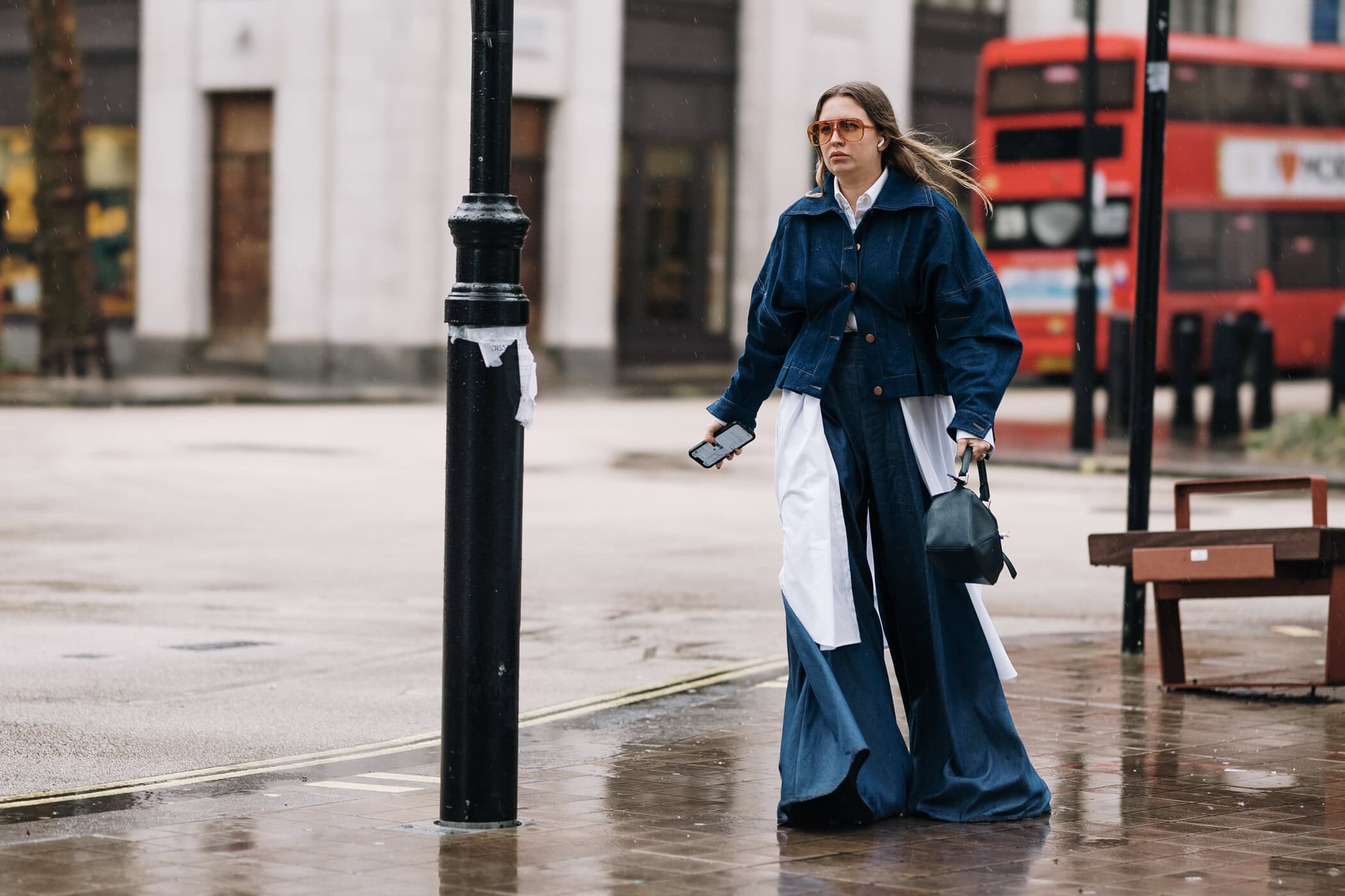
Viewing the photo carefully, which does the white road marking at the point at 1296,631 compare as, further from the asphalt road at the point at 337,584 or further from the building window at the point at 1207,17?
the building window at the point at 1207,17

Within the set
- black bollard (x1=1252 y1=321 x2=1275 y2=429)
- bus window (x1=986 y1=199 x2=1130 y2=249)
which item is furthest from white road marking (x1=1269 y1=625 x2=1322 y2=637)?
bus window (x1=986 y1=199 x2=1130 y2=249)

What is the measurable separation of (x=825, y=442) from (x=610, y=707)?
2.17 meters

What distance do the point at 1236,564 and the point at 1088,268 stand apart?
564 inches

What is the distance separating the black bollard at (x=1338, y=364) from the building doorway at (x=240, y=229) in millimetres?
16268

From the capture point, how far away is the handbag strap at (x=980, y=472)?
18.2ft

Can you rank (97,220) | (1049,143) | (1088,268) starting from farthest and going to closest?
(97,220), (1049,143), (1088,268)

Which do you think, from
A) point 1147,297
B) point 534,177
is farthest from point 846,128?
point 534,177

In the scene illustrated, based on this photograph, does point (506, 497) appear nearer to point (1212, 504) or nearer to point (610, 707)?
point (610, 707)

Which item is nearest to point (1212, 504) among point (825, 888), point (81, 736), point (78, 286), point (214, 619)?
point (214, 619)

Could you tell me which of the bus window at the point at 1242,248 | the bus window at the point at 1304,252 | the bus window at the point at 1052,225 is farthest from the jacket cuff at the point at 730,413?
the bus window at the point at 1304,252

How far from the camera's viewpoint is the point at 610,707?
7707 mm

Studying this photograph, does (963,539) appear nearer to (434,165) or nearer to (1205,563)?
(1205,563)

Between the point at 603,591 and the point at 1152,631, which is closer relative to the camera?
the point at 1152,631

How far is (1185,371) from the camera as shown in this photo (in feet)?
82.4
